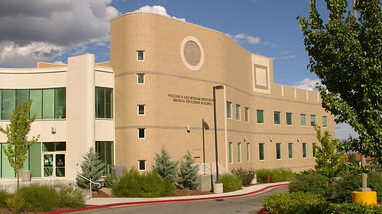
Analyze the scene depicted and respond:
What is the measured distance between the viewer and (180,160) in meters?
34.3

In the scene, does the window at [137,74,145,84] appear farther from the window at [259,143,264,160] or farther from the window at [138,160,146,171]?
the window at [259,143,264,160]

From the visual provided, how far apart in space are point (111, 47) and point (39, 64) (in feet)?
24.3

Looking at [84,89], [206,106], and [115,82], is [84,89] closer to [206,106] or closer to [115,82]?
[115,82]

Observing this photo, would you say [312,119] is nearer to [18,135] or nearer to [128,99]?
[128,99]

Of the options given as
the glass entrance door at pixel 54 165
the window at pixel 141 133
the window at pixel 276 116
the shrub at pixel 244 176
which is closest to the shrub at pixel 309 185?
the window at pixel 141 133

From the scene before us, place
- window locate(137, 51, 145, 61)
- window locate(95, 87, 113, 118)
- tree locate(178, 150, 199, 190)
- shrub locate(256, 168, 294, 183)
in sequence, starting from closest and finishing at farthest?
tree locate(178, 150, 199, 190), window locate(95, 87, 113, 118), window locate(137, 51, 145, 61), shrub locate(256, 168, 294, 183)

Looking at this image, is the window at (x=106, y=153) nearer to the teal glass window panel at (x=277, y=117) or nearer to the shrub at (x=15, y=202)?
the shrub at (x=15, y=202)

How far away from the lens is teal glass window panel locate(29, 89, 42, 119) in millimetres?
33844

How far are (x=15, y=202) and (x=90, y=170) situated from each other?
10272 millimetres

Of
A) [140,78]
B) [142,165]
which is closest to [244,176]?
[142,165]

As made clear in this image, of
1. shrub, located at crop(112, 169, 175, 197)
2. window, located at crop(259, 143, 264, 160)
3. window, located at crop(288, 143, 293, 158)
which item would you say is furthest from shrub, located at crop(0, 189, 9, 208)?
window, located at crop(288, 143, 293, 158)

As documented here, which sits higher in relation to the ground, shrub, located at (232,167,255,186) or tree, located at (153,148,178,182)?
tree, located at (153,148,178,182)

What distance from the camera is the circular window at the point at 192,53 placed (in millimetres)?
36688

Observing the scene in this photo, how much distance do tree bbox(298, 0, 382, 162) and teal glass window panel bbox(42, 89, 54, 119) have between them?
2527cm
